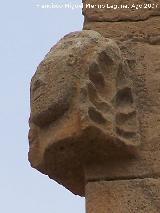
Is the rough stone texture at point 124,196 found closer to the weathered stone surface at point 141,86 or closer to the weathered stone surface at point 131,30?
the weathered stone surface at point 141,86

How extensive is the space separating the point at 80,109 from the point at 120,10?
0.73 m

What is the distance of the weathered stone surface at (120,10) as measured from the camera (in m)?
3.62

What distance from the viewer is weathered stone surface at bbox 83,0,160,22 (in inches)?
143

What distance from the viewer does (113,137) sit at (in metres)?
3.11

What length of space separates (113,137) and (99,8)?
0.78 metres

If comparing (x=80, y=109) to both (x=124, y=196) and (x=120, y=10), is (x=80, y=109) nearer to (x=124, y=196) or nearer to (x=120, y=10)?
(x=124, y=196)

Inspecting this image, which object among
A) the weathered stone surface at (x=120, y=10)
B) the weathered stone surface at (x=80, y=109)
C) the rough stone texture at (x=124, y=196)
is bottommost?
the rough stone texture at (x=124, y=196)

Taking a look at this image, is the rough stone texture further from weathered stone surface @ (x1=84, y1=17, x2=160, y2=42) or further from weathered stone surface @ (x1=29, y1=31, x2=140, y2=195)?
weathered stone surface @ (x1=84, y1=17, x2=160, y2=42)

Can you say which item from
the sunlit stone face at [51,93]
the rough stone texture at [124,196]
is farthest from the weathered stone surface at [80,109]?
the rough stone texture at [124,196]

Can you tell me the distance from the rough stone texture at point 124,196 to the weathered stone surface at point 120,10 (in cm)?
82

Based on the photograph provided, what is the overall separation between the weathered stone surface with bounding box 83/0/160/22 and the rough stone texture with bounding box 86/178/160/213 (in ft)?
2.71

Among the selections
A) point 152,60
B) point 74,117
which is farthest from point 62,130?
point 152,60

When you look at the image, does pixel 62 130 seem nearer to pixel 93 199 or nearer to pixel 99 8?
pixel 93 199

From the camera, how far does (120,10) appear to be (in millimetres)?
3645
